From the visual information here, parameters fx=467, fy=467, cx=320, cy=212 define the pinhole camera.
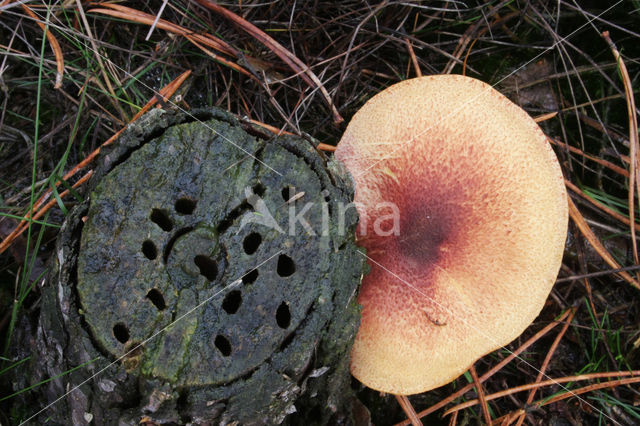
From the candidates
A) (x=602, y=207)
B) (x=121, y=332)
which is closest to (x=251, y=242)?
(x=121, y=332)

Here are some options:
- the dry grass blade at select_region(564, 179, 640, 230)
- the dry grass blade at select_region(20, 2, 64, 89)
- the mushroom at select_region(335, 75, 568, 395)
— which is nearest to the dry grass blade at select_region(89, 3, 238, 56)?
the dry grass blade at select_region(20, 2, 64, 89)

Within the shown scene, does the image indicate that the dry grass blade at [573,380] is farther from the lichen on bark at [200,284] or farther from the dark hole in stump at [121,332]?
the dark hole in stump at [121,332]

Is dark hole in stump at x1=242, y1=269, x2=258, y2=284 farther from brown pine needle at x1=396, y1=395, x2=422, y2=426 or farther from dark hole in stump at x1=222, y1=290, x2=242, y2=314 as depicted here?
brown pine needle at x1=396, y1=395, x2=422, y2=426

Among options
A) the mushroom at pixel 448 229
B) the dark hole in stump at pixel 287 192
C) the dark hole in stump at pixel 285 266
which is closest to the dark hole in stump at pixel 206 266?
the dark hole in stump at pixel 285 266

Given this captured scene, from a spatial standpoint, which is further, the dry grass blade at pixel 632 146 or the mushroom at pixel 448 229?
the dry grass blade at pixel 632 146

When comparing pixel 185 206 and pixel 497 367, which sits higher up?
pixel 185 206

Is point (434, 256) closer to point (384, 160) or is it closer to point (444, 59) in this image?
point (384, 160)

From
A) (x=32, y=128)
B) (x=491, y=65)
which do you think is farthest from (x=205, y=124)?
(x=491, y=65)

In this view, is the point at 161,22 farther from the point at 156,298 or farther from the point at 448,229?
the point at 448,229
